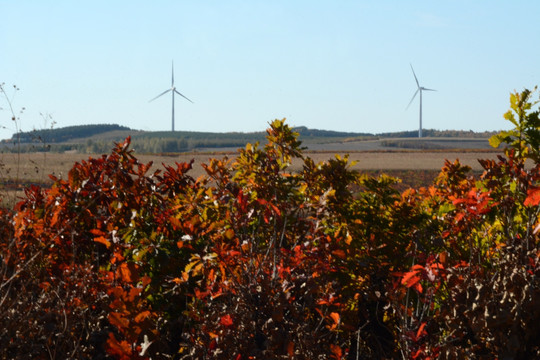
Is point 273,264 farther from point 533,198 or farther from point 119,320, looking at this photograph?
point 533,198

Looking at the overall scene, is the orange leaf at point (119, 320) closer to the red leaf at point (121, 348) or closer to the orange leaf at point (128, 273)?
the red leaf at point (121, 348)

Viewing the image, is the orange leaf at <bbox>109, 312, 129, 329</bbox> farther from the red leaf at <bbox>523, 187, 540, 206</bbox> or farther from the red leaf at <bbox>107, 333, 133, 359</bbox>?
the red leaf at <bbox>523, 187, 540, 206</bbox>

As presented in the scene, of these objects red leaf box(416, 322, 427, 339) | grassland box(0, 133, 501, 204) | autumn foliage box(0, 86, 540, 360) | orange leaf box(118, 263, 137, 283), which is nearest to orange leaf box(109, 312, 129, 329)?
autumn foliage box(0, 86, 540, 360)

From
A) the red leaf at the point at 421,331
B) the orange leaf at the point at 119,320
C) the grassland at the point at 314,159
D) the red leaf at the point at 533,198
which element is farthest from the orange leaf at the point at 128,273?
the grassland at the point at 314,159

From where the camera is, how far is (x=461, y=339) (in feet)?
10.3

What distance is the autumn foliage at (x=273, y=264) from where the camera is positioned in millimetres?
3105

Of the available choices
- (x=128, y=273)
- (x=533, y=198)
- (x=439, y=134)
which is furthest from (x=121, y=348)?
(x=439, y=134)

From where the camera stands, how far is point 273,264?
358 cm

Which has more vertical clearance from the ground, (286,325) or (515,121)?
(515,121)

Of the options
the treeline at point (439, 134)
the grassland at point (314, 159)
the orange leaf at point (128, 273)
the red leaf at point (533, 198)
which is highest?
the treeline at point (439, 134)

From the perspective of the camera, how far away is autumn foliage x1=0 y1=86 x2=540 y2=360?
10.2 feet

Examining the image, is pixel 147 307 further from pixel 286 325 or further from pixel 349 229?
pixel 349 229

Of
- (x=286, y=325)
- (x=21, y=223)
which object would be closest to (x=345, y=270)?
(x=286, y=325)

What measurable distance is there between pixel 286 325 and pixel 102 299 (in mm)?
1197
